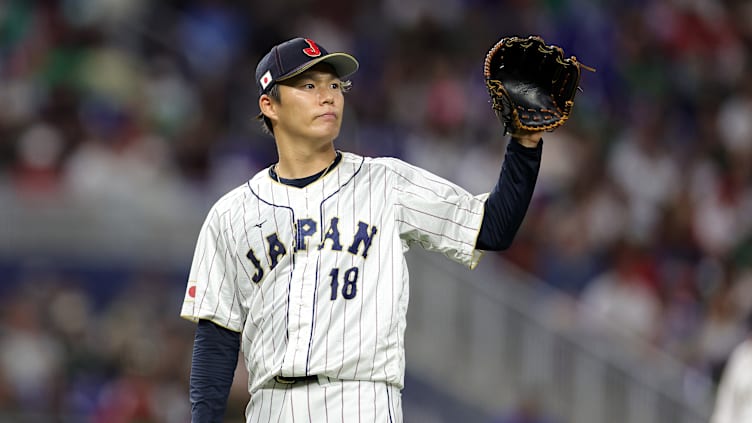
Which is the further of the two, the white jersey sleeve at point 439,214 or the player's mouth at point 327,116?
the player's mouth at point 327,116

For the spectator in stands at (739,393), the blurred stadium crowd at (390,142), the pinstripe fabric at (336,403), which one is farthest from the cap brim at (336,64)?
the blurred stadium crowd at (390,142)

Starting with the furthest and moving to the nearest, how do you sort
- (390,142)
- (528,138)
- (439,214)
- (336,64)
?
(390,142), (336,64), (439,214), (528,138)

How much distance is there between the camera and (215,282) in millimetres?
4242

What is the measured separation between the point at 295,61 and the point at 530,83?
2.49ft

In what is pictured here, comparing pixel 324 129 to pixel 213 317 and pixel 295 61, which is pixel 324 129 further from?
pixel 213 317

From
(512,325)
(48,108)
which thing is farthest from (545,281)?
(48,108)

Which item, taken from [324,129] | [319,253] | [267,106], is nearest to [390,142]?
[267,106]

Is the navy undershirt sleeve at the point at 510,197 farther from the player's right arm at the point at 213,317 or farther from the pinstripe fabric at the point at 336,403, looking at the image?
the player's right arm at the point at 213,317

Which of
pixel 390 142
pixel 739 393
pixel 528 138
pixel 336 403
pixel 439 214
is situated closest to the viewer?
pixel 528 138

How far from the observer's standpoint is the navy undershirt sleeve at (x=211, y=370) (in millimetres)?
4156

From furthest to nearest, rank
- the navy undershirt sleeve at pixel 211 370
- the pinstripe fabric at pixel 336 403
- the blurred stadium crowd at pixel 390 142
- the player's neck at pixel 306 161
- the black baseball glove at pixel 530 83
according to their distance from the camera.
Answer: the blurred stadium crowd at pixel 390 142 < the player's neck at pixel 306 161 < the navy undershirt sleeve at pixel 211 370 < the pinstripe fabric at pixel 336 403 < the black baseball glove at pixel 530 83

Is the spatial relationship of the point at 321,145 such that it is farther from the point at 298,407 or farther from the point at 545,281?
the point at 545,281

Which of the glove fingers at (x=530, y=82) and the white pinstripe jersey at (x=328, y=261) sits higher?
the glove fingers at (x=530, y=82)

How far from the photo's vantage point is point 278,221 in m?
4.20
